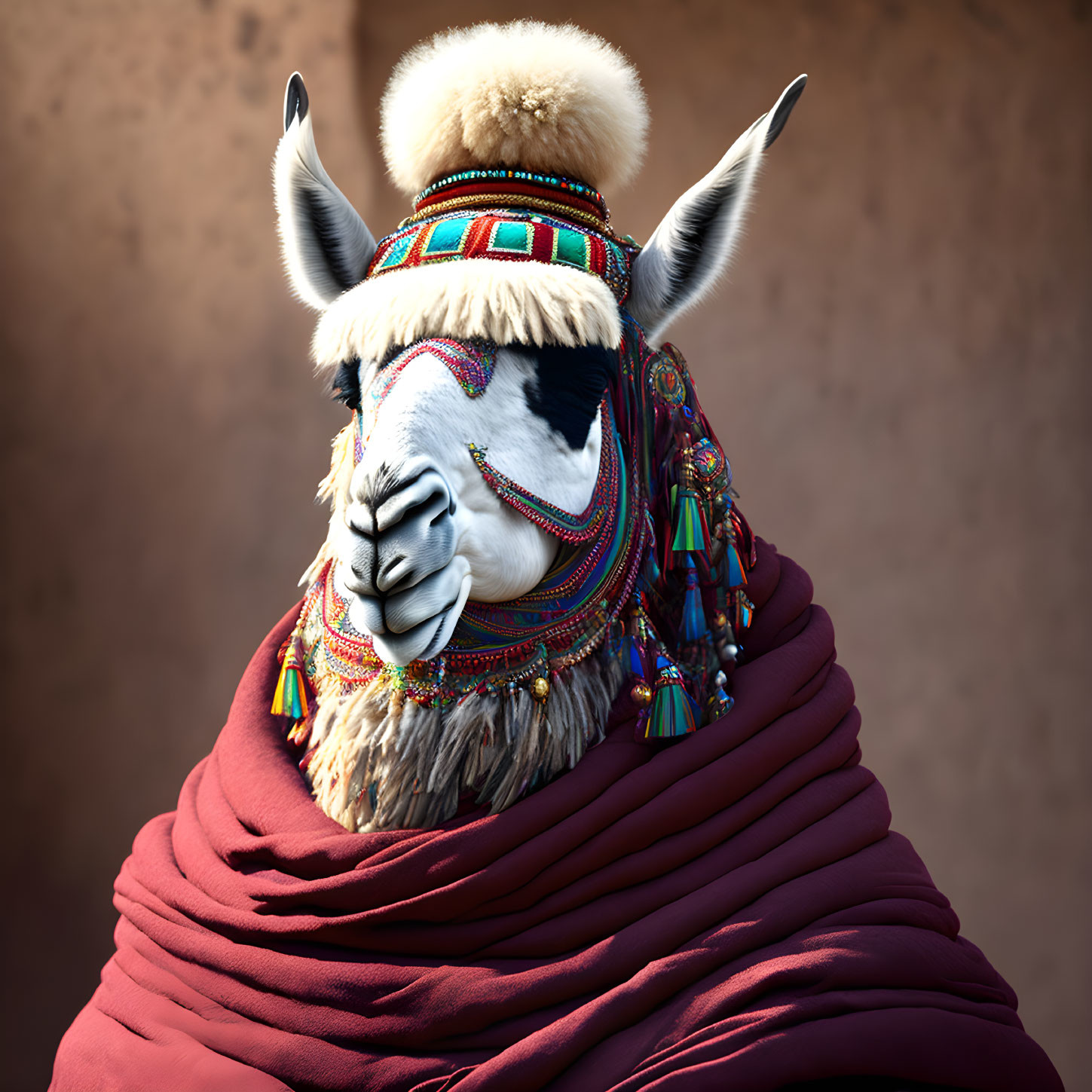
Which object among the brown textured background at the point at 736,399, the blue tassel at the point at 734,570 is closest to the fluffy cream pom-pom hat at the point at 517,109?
the blue tassel at the point at 734,570

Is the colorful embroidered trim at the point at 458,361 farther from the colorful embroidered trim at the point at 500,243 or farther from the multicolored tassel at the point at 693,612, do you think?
the multicolored tassel at the point at 693,612

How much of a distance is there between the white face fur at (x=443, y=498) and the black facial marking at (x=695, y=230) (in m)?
0.25

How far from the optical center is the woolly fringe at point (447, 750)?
1292 mm

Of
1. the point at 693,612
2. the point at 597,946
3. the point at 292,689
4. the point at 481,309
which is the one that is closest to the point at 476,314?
the point at 481,309

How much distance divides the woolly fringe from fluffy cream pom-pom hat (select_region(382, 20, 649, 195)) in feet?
2.35

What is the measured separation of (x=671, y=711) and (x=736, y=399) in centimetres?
197

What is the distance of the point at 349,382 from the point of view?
55.8 inches

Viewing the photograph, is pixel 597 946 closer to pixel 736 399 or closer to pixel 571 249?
pixel 571 249

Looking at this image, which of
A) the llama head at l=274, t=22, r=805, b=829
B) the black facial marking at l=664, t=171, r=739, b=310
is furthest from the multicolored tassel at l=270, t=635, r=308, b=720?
the black facial marking at l=664, t=171, r=739, b=310

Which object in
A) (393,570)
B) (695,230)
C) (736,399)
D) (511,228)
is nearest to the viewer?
(393,570)

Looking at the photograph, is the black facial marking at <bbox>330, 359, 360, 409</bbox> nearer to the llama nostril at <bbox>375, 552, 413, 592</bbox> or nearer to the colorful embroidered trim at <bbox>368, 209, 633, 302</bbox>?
the colorful embroidered trim at <bbox>368, 209, 633, 302</bbox>

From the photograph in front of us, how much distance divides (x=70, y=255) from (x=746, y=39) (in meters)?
2.00

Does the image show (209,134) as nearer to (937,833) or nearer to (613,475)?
(613,475)

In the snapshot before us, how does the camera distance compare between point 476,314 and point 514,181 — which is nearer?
point 476,314
